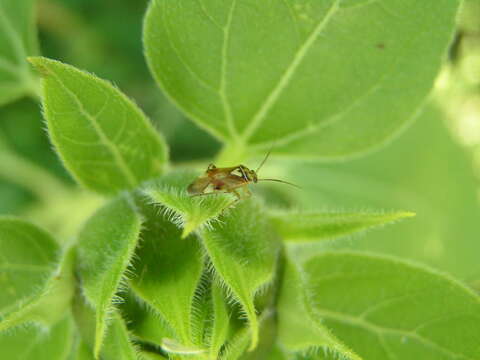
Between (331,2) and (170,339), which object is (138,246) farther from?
(331,2)

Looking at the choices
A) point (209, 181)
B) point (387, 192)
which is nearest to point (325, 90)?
point (209, 181)

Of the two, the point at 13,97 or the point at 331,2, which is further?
the point at 13,97

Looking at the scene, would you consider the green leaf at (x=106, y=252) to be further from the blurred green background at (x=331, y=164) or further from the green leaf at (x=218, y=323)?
the blurred green background at (x=331, y=164)

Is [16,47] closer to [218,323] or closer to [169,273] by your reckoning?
[169,273]

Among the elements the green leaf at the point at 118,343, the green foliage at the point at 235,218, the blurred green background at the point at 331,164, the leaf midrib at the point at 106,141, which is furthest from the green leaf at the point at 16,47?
the green leaf at the point at 118,343

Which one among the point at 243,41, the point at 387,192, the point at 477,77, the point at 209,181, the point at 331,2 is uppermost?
the point at 477,77

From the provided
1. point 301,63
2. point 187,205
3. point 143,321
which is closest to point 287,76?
point 301,63

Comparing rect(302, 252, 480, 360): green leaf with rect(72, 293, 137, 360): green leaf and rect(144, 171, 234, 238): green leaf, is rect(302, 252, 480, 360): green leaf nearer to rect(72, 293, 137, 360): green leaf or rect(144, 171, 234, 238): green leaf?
rect(144, 171, 234, 238): green leaf
